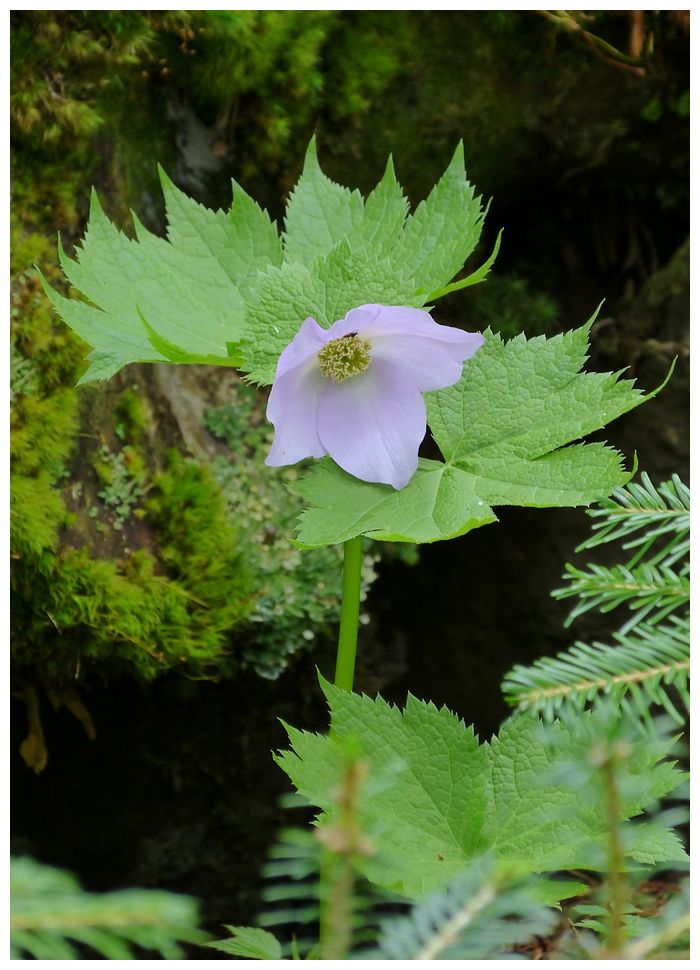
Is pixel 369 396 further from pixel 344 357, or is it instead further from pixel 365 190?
pixel 365 190

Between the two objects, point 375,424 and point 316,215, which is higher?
point 316,215

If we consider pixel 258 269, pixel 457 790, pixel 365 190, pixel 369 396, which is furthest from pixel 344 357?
pixel 365 190

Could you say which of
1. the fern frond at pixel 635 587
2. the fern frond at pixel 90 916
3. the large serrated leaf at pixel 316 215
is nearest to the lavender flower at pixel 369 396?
the large serrated leaf at pixel 316 215

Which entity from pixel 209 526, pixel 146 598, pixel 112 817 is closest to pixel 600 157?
pixel 209 526

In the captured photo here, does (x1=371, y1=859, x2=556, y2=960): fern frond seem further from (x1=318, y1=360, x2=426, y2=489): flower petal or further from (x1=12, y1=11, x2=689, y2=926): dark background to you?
(x1=12, y1=11, x2=689, y2=926): dark background

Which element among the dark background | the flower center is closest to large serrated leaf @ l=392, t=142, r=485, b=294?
the flower center

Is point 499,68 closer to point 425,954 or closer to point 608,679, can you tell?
point 608,679

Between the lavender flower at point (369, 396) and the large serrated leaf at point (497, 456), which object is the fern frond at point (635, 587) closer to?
the large serrated leaf at point (497, 456)
